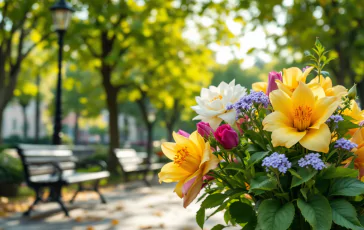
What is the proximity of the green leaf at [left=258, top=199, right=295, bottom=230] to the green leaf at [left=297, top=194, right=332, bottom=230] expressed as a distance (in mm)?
40

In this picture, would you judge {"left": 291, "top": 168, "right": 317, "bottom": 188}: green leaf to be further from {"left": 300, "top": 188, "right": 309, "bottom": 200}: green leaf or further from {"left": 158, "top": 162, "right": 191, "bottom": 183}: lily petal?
{"left": 158, "top": 162, "right": 191, "bottom": 183}: lily petal

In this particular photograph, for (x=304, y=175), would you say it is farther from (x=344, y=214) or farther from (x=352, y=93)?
(x=352, y=93)

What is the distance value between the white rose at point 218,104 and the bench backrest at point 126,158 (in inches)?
431

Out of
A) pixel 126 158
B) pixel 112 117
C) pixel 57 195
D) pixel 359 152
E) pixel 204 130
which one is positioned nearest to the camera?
pixel 359 152

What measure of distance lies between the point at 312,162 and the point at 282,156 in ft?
0.31

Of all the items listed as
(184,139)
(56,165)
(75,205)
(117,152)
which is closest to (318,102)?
→ (184,139)

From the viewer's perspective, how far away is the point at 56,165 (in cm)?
811

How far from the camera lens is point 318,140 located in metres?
1.56

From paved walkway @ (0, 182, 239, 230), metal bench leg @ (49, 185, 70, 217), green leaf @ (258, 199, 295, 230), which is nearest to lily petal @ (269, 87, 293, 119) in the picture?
green leaf @ (258, 199, 295, 230)

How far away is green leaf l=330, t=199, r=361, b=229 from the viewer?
5.08 feet

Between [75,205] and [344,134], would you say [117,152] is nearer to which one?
[75,205]

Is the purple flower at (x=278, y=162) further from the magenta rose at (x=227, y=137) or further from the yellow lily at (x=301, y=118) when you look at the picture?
the magenta rose at (x=227, y=137)

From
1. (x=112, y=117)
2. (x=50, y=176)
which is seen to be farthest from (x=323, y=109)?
(x=112, y=117)

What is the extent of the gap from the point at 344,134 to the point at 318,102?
0.21 meters
